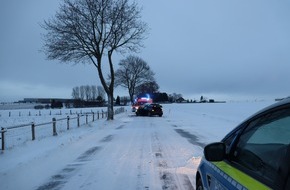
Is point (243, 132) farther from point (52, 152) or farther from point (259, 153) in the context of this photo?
point (52, 152)

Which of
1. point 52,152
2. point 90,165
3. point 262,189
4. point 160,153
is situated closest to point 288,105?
point 262,189

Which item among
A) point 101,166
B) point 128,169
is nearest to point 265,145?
point 128,169

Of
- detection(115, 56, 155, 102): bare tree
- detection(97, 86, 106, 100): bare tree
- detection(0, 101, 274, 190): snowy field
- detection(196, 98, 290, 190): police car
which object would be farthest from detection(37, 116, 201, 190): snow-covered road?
detection(97, 86, 106, 100): bare tree

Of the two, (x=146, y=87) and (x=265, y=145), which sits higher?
(x=146, y=87)

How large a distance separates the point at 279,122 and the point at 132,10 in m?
36.3

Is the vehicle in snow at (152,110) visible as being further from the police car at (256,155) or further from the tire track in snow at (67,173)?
the police car at (256,155)

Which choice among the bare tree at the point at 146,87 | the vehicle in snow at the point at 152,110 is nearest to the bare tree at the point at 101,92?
the bare tree at the point at 146,87

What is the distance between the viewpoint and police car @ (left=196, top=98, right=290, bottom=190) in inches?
106

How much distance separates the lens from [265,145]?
337cm

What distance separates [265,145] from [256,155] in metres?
0.16

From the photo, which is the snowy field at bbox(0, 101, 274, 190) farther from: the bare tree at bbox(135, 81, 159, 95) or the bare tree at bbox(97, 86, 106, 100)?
the bare tree at bbox(97, 86, 106, 100)

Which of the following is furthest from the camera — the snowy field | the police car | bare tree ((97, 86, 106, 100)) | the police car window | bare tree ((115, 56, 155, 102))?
bare tree ((97, 86, 106, 100))

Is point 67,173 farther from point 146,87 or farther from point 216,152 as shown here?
point 146,87

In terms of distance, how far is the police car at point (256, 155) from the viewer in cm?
269
